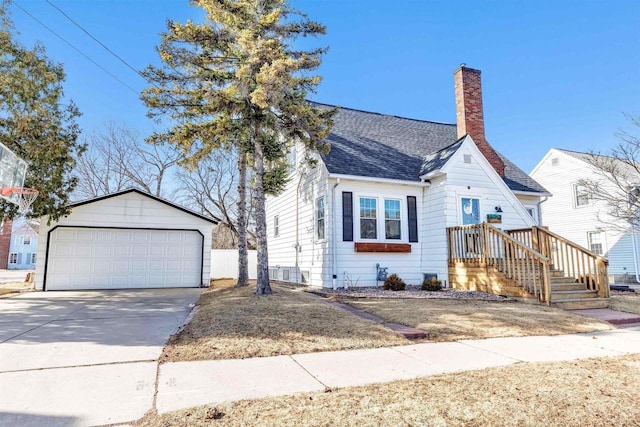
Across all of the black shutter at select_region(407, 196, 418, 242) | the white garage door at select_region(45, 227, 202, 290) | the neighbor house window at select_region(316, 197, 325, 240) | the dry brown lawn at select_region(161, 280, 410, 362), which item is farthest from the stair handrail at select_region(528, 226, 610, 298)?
the white garage door at select_region(45, 227, 202, 290)

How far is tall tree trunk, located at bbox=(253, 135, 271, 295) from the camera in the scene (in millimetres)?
9500

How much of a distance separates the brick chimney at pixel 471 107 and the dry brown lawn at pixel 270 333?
963cm

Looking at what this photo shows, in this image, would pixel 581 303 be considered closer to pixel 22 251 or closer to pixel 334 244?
pixel 334 244

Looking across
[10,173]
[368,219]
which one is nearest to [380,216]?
[368,219]

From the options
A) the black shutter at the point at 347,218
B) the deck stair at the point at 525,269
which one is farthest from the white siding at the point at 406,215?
the deck stair at the point at 525,269

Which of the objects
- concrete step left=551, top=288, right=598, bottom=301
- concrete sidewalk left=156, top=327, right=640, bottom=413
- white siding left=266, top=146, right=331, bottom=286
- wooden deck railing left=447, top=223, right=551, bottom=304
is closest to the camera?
concrete sidewalk left=156, top=327, right=640, bottom=413

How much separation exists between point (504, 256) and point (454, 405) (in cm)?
831

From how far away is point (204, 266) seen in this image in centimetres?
1453

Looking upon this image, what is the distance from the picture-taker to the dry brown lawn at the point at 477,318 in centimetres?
616

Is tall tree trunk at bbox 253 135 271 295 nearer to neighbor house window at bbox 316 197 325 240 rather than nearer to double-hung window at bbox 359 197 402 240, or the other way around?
neighbor house window at bbox 316 197 325 240

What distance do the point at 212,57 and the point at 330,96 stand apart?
8.10 meters

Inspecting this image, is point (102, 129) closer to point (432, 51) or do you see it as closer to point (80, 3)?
point (80, 3)

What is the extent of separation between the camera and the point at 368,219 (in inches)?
477

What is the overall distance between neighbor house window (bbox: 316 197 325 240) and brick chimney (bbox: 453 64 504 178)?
590 cm
